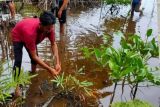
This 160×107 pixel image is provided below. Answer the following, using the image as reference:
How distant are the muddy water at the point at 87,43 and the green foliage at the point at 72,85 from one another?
0.71 feet

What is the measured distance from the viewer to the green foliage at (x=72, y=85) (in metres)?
5.00

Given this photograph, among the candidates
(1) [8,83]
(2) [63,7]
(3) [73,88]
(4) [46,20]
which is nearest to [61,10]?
(2) [63,7]

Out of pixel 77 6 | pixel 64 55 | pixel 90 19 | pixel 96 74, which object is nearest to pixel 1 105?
pixel 96 74

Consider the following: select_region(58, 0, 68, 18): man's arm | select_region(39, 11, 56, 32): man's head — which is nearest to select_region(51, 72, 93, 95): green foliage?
select_region(39, 11, 56, 32): man's head

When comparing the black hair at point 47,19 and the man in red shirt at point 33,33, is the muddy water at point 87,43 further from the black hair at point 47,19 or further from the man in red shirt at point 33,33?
the black hair at point 47,19

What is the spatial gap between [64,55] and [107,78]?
1190 millimetres

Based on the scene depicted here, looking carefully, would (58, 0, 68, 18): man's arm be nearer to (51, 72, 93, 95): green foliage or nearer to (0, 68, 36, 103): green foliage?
(51, 72, 93, 95): green foliage

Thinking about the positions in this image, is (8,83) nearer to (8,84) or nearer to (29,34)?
(8,84)

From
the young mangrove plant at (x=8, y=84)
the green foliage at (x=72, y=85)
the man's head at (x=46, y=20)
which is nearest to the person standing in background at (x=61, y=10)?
the green foliage at (x=72, y=85)

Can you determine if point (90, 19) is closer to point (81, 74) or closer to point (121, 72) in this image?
point (81, 74)

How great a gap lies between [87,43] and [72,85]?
8.78 ft

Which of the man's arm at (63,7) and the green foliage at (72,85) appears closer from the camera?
the green foliage at (72,85)

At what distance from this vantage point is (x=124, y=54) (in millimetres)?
4836

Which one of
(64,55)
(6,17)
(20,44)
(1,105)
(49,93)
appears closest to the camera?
(1,105)
